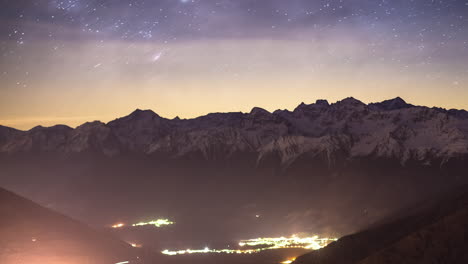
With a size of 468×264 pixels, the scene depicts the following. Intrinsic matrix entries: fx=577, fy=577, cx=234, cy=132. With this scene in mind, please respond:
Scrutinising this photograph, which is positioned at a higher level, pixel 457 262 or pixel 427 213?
pixel 427 213

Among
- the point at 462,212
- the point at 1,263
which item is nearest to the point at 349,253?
the point at 462,212

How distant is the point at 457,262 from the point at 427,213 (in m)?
64.0

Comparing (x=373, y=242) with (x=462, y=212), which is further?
(x=373, y=242)

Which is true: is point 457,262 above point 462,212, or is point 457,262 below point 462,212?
below

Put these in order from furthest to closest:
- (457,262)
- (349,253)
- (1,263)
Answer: (1,263), (349,253), (457,262)

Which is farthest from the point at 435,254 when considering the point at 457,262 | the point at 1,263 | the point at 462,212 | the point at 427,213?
the point at 1,263

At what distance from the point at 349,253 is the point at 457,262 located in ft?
176

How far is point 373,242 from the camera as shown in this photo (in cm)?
18562

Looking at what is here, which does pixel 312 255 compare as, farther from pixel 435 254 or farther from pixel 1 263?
Result: pixel 1 263

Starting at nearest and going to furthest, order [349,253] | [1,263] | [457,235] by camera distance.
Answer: [457,235]
[349,253]
[1,263]

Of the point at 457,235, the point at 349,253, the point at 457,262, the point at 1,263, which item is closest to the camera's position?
the point at 457,262

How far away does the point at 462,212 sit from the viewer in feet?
481

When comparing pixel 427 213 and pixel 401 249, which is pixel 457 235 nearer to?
pixel 401 249

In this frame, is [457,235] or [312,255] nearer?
[457,235]
